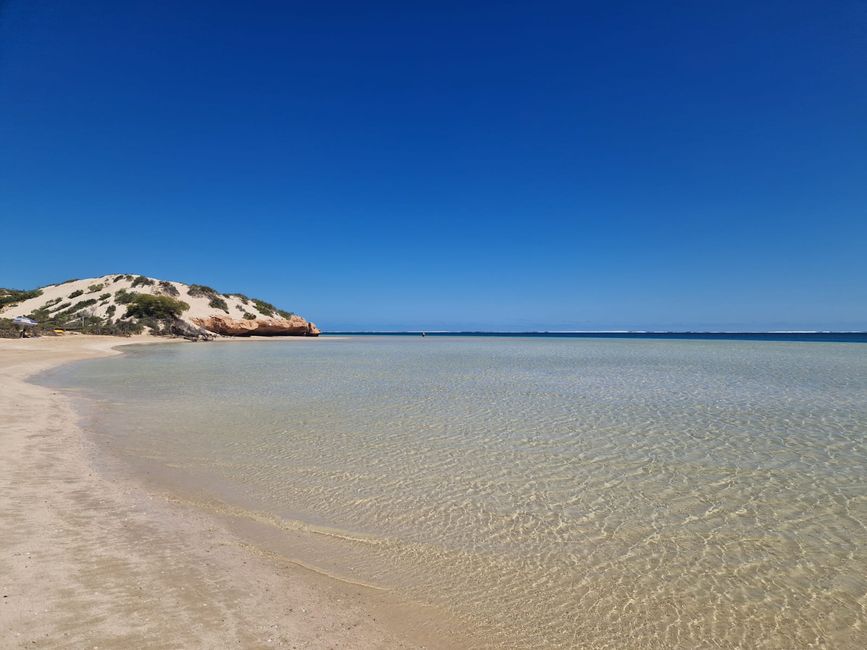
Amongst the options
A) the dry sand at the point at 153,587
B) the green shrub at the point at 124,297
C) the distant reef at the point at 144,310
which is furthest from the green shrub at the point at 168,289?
the dry sand at the point at 153,587

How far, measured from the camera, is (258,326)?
56.7m

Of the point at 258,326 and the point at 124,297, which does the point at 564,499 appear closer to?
the point at 258,326

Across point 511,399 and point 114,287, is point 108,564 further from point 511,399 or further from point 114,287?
point 114,287

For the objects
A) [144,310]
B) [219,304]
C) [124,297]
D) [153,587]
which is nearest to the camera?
[153,587]

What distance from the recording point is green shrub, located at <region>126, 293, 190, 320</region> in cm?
4828

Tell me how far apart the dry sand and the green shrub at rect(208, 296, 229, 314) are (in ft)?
185

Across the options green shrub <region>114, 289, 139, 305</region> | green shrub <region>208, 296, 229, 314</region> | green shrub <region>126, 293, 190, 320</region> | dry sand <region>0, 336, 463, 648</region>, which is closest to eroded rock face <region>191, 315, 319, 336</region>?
green shrub <region>126, 293, 190, 320</region>

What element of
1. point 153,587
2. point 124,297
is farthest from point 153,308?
point 153,587

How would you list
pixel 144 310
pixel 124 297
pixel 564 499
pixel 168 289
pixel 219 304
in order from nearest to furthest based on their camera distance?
pixel 564 499 → pixel 144 310 → pixel 124 297 → pixel 168 289 → pixel 219 304

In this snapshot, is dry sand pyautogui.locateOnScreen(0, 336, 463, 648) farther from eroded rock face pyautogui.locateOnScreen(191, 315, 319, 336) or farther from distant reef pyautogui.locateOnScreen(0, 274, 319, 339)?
eroded rock face pyautogui.locateOnScreen(191, 315, 319, 336)

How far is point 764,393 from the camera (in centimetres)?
1343

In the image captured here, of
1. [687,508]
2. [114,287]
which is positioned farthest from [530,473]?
[114,287]

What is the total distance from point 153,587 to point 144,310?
54.1 metres

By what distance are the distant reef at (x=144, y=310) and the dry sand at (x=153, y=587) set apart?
45.9m
